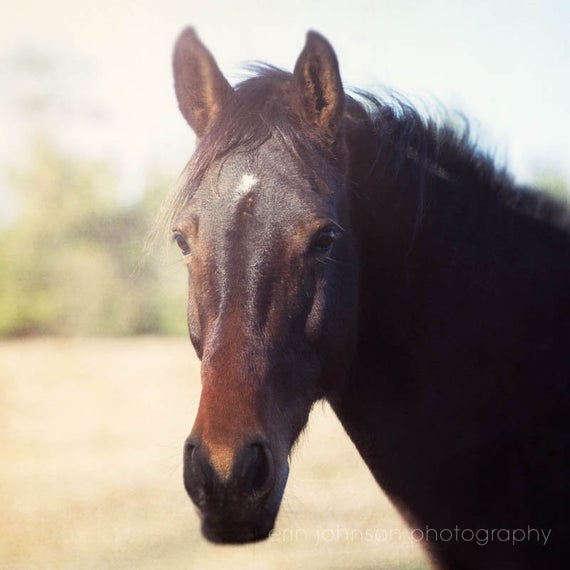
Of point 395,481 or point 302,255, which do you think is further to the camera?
point 395,481

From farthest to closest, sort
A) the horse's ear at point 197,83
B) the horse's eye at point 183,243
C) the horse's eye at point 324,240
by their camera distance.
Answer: the horse's ear at point 197,83
the horse's eye at point 183,243
the horse's eye at point 324,240

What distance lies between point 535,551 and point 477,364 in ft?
1.77

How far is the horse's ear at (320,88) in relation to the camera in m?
1.64

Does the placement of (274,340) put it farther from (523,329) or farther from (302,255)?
(523,329)

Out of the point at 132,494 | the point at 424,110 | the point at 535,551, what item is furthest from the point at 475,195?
the point at 132,494

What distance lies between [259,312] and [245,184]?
1.13 ft

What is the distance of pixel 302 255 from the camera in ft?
4.94

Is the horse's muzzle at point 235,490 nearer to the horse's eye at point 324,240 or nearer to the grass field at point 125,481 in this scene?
the horse's eye at point 324,240

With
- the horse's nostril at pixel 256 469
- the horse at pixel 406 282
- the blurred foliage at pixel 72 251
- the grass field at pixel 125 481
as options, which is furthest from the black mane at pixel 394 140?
the blurred foliage at pixel 72 251

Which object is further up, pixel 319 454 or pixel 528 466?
pixel 528 466

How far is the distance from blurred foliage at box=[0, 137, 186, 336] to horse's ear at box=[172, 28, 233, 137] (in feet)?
4.82


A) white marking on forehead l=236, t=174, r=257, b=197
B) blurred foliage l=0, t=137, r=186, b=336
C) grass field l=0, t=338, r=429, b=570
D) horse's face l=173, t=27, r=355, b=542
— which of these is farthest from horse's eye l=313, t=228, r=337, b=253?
blurred foliage l=0, t=137, r=186, b=336

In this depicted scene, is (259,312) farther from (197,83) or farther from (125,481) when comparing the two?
(125,481)

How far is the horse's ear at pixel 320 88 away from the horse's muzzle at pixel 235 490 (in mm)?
897
